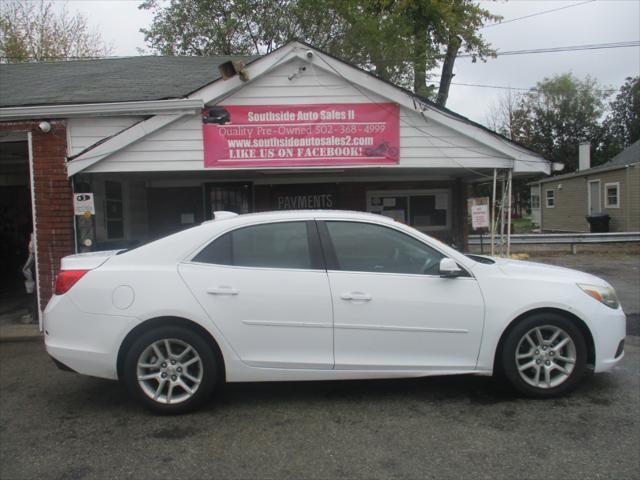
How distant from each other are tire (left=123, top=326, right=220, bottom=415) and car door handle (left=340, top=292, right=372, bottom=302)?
1.12 m

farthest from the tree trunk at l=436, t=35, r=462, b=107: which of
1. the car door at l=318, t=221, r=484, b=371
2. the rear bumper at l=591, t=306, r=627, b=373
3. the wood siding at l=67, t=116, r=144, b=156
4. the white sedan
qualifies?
the car door at l=318, t=221, r=484, b=371

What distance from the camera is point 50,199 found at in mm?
6934

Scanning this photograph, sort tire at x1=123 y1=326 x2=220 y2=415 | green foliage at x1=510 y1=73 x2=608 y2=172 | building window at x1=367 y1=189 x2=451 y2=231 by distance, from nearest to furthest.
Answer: tire at x1=123 y1=326 x2=220 y2=415 < building window at x1=367 y1=189 x2=451 y2=231 < green foliage at x1=510 y1=73 x2=608 y2=172

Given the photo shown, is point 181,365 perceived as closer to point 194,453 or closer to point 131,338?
point 131,338

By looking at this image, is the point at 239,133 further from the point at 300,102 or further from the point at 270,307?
the point at 270,307

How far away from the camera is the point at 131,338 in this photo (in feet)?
13.0

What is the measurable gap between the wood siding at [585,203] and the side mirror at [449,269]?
2095 centimetres

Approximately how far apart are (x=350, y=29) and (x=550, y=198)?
50.6 ft

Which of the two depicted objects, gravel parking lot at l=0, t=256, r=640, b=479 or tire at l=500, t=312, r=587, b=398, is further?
tire at l=500, t=312, r=587, b=398

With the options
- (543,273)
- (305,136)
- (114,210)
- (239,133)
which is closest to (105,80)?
(114,210)

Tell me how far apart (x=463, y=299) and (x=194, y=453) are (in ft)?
7.46

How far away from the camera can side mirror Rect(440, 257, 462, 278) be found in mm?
3979

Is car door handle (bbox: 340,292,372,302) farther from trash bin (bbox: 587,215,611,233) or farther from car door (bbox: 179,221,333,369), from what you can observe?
trash bin (bbox: 587,215,611,233)

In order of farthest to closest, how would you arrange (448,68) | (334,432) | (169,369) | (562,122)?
(562,122), (448,68), (169,369), (334,432)
